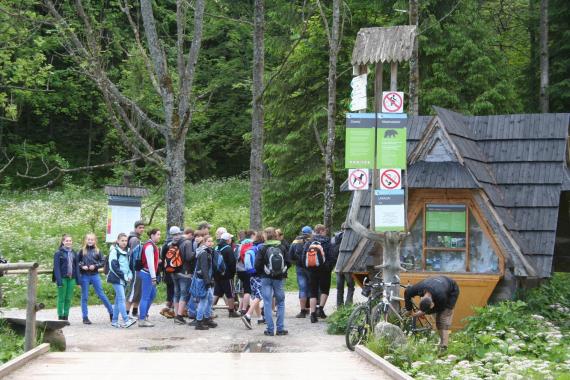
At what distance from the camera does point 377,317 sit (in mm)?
13031

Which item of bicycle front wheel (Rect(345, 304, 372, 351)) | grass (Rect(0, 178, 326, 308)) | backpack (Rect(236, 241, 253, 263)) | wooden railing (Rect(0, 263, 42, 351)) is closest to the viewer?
wooden railing (Rect(0, 263, 42, 351))

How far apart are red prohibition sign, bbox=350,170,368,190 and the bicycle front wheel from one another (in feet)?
6.87

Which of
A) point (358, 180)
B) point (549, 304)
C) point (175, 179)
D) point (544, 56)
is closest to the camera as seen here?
point (358, 180)

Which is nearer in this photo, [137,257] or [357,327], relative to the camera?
[357,327]

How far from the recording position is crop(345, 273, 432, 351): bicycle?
12.8 m

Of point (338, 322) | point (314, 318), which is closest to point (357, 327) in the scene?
point (338, 322)

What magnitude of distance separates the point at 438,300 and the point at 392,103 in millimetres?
3108

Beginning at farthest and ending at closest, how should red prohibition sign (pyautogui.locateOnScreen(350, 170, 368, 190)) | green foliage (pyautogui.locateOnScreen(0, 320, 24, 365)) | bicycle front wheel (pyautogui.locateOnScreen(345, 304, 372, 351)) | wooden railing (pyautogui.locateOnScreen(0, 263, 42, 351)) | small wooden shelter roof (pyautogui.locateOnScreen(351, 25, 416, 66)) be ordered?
1. red prohibition sign (pyautogui.locateOnScreen(350, 170, 368, 190))
2. small wooden shelter roof (pyautogui.locateOnScreen(351, 25, 416, 66))
3. bicycle front wheel (pyautogui.locateOnScreen(345, 304, 372, 351))
4. wooden railing (pyautogui.locateOnScreen(0, 263, 42, 351))
5. green foliage (pyautogui.locateOnScreen(0, 320, 24, 365))

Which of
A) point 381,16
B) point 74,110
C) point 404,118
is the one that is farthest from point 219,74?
point 404,118

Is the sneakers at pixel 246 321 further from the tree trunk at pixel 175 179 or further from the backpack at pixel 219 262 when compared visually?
the tree trunk at pixel 175 179

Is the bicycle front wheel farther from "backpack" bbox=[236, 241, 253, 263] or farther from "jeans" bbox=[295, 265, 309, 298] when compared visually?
"backpack" bbox=[236, 241, 253, 263]

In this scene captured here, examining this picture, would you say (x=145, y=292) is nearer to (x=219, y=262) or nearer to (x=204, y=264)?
(x=204, y=264)

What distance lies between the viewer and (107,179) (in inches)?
1918

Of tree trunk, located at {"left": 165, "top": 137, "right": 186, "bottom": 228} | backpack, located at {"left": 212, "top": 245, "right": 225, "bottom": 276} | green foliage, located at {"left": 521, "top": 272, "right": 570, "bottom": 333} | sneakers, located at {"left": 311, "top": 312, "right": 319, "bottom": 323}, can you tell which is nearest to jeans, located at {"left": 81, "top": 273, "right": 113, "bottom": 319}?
backpack, located at {"left": 212, "top": 245, "right": 225, "bottom": 276}
